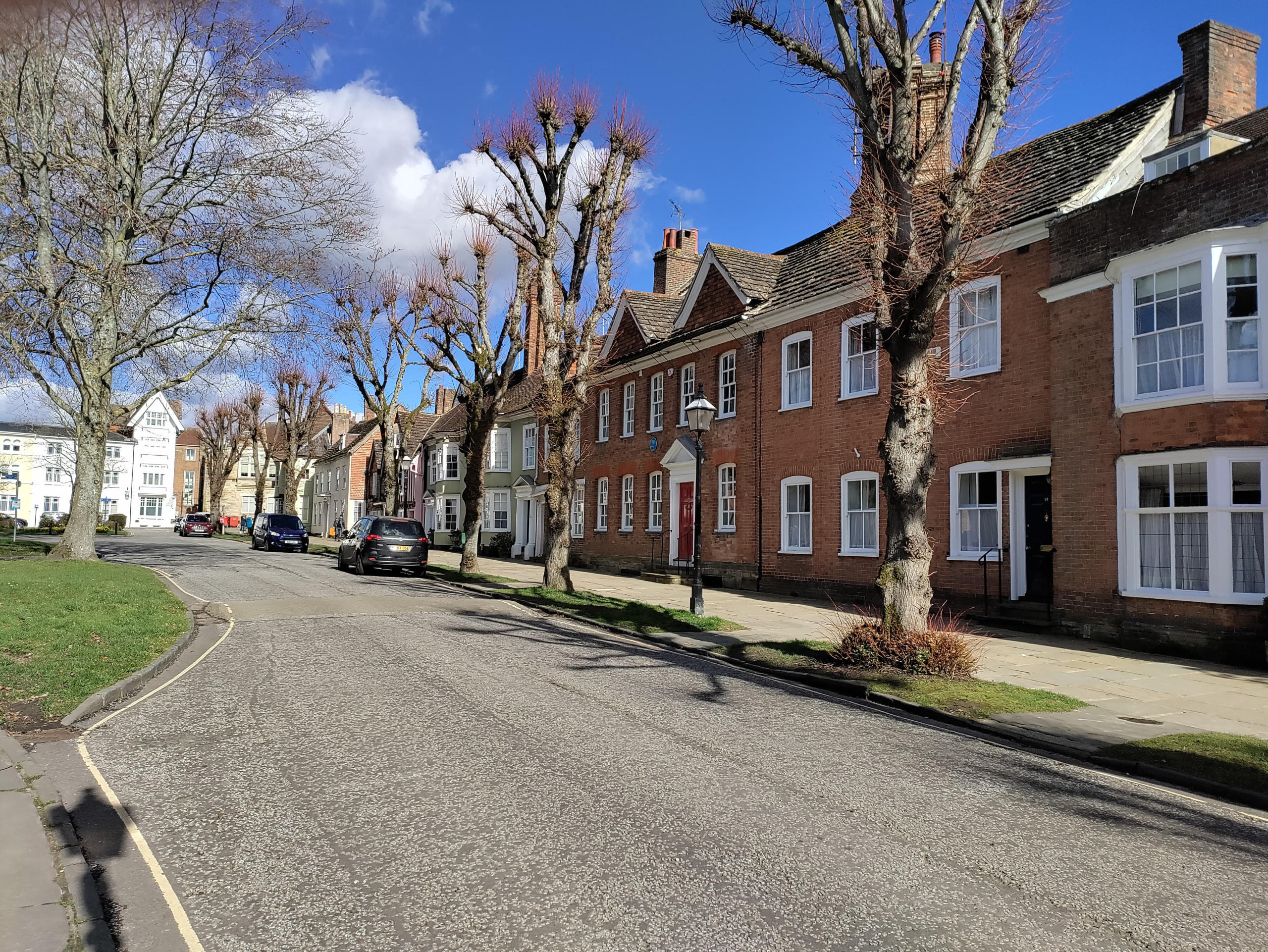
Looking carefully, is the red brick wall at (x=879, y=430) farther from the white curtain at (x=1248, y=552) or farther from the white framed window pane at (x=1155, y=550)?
the white curtain at (x=1248, y=552)

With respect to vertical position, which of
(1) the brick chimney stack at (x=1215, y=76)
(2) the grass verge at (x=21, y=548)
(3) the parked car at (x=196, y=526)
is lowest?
(2) the grass verge at (x=21, y=548)

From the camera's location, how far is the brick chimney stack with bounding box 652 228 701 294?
31406 mm

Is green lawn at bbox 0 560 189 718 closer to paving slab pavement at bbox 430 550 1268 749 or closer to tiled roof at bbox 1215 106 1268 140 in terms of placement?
paving slab pavement at bbox 430 550 1268 749

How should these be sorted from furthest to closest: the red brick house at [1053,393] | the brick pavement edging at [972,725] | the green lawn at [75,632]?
the red brick house at [1053,393] < the green lawn at [75,632] < the brick pavement edging at [972,725]

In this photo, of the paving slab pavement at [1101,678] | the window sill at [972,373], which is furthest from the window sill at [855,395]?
the paving slab pavement at [1101,678]

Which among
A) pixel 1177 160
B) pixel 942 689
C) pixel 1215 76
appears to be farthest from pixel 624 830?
pixel 1215 76

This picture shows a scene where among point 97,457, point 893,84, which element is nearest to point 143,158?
point 97,457

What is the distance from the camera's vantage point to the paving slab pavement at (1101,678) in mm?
7944

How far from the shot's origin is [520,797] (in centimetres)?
529

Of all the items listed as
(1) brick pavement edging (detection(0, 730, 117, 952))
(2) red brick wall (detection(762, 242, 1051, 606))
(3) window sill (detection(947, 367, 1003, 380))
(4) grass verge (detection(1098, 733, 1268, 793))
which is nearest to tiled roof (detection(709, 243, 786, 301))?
(2) red brick wall (detection(762, 242, 1051, 606))

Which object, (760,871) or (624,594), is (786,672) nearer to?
(760,871)

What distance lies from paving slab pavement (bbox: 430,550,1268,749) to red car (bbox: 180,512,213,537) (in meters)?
51.9

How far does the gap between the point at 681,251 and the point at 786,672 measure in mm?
23877

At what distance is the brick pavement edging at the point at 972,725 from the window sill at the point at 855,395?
26.0ft
